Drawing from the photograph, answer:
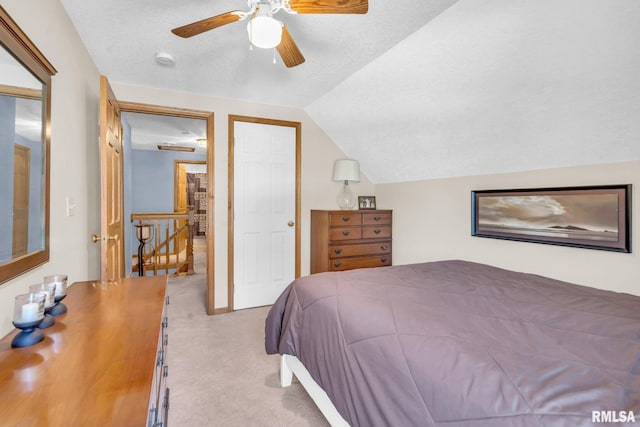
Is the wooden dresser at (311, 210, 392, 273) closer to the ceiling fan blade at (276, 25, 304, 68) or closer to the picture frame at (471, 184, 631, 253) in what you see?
the picture frame at (471, 184, 631, 253)

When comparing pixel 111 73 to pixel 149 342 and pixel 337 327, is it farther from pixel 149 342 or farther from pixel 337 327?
pixel 337 327

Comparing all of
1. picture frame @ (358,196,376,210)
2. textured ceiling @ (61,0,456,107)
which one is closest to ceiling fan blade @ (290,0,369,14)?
textured ceiling @ (61,0,456,107)

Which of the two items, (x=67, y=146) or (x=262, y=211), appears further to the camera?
(x=262, y=211)

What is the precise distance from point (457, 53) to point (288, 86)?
160 centimetres

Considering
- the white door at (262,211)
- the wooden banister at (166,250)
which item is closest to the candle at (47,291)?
the white door at (262,211)

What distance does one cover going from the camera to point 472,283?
182cm

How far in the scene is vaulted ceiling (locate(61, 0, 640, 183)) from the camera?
1.63 m

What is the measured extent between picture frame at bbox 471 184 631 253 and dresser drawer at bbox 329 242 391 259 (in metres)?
1.13

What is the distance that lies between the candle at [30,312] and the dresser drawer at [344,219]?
2.66 meters

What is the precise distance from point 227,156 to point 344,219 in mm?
1447

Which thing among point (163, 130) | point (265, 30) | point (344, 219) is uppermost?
point (163, 130)

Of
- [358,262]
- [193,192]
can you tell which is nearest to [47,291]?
[358,262]

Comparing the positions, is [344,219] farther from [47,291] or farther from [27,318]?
[27,318]

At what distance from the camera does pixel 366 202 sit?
4.03m
